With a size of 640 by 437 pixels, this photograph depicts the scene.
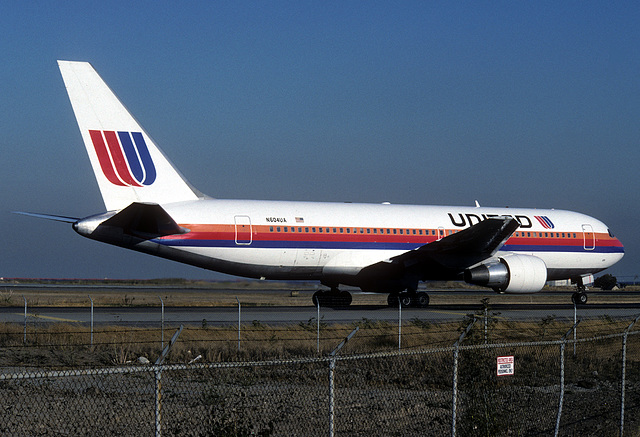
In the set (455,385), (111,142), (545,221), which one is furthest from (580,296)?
(455,385)

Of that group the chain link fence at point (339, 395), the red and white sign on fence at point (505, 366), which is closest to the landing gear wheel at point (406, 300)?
the chain link fence at point (339, 395)

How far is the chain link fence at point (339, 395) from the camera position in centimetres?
962

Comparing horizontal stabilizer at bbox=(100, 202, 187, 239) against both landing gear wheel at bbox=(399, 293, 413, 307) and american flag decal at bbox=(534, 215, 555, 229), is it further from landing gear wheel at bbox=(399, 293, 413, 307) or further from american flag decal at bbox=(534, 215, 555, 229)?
american flag decal at bbox=(534, 215, 555, 229)

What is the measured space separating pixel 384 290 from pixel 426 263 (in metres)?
1.91

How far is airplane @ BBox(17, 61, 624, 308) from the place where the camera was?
979 inches

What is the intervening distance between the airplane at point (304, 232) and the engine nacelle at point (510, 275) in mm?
43

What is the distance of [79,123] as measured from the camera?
2486 centimetres

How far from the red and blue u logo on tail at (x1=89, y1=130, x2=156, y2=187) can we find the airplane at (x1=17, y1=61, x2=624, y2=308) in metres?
0.03

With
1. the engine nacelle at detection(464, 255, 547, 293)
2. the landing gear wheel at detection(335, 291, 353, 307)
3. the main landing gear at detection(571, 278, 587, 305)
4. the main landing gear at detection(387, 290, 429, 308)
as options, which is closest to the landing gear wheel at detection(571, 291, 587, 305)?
the main landing gear at detection(571, 278, 587, 305)

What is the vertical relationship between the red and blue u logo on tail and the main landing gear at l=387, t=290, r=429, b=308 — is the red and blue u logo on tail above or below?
above

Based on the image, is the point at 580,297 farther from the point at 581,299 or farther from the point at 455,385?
the point at 455,385

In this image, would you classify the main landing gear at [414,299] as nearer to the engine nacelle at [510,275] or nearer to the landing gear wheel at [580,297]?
the engine nacelle at [510,275]

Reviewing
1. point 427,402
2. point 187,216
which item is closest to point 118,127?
point 187,216

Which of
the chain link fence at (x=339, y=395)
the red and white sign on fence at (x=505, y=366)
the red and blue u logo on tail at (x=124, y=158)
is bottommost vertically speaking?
the chain link fence at (x=339, y=395)
